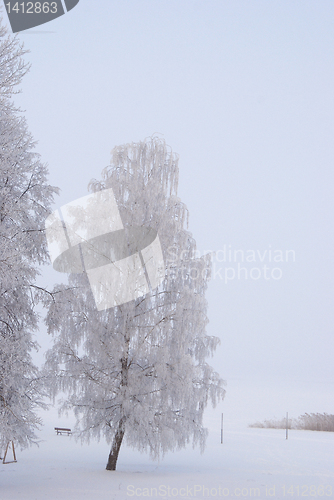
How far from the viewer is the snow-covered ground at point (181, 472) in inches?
334

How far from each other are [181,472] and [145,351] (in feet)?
10.9

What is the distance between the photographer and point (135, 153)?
39.0ft

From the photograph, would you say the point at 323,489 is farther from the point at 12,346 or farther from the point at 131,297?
the point at 12,346

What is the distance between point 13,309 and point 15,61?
4.65 metres

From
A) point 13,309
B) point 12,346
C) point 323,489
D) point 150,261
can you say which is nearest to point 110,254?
point 150,261

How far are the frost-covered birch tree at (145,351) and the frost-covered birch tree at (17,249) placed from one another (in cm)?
99

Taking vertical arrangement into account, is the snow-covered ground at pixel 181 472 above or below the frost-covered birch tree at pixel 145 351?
below

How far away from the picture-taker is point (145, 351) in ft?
34.4

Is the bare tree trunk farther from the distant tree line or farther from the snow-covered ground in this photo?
the distant tree line

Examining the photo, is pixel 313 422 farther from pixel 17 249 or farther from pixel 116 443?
pixel 17 249

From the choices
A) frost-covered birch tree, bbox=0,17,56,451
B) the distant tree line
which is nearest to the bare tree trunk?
frost-covered birch tree, bbox=0,17,56,451

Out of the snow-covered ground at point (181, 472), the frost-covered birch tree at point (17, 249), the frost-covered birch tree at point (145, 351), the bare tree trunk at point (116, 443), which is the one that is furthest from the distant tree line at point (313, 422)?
the frost-covered birch tree at point (17, 249)

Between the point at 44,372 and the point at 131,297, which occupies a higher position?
the point at 131,297

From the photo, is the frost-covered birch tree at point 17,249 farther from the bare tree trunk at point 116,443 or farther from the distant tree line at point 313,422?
the distant tree line at point 313,422
